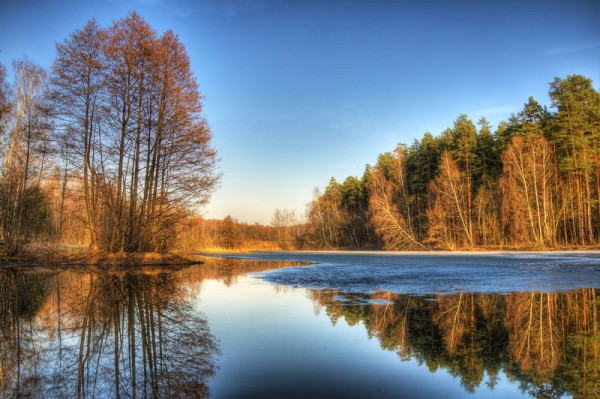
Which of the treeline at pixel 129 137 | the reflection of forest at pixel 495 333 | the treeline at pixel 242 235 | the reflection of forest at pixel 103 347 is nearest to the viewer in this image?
the reflection of forest at pixel 103 347

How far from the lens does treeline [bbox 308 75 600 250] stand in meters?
32.0

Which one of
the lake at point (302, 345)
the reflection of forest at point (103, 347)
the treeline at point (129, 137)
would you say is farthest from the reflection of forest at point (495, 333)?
the treeline at point (129, 137)

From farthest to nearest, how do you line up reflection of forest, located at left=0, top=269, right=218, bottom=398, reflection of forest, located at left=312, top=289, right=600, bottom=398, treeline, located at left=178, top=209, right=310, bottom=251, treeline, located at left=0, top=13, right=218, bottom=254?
1. treeline, located at left=178, top=209, right=310, bottom=251
2. treeline, located at left=0, top=13, right=218, bottom=254
3. reflection of forest, located at left=312, top=289, right=600, bottom=398
4. reflection of forest, located at left=0, top=269, right=218, bottom=398

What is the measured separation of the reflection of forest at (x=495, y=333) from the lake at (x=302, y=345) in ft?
0.07

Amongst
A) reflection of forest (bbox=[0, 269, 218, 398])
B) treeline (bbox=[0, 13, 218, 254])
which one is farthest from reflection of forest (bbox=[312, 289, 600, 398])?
treeline (bbox=[0, 13, 218, 254])

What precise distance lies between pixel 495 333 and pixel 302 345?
2696 mm

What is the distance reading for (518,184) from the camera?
107 ft

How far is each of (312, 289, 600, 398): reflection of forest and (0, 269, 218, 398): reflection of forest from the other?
2.37 m

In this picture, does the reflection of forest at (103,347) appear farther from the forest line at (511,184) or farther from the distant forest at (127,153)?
the forest line at (511,184)

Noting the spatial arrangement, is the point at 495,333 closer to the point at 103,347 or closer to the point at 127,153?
the point at 103,347

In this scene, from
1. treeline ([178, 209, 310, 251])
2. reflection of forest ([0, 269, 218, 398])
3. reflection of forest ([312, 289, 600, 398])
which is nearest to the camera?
reflection of forest ([0, 269, 218, 398])

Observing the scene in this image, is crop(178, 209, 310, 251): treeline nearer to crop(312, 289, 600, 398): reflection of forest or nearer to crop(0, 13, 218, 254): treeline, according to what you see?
crop(0, 13, 218, 254): treeline

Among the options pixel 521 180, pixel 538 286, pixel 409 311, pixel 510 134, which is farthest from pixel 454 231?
pixel 409 311

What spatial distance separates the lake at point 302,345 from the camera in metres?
3.18
